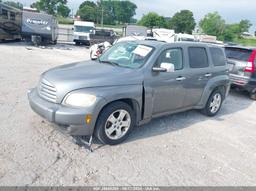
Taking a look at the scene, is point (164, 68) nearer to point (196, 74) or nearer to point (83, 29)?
point (196, 74)

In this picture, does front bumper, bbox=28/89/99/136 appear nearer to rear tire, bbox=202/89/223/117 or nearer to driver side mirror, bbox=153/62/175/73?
driver side mirror, bbox=153/62/175/73

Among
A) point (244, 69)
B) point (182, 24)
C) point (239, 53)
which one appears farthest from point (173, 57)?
point (182, 24)

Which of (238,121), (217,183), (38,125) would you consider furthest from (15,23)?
(217,183)

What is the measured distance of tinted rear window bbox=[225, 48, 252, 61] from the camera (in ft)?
23.2

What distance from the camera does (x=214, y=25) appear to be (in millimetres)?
59844

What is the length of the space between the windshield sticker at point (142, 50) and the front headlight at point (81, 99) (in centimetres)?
135

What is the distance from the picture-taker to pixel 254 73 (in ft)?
22.7

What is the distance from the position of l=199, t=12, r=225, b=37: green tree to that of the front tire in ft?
198

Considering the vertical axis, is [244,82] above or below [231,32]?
below

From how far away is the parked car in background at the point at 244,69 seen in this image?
686 centimetres

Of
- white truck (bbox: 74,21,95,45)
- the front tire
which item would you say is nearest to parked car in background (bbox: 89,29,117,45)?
white truck (bbox: 74,21,95,45)

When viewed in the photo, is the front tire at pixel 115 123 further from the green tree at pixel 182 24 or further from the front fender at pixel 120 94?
the green tree at pixel 182 24

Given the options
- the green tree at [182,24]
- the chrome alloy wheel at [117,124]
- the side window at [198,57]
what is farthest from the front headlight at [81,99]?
the green tree at [182,24]

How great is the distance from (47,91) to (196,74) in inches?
114
